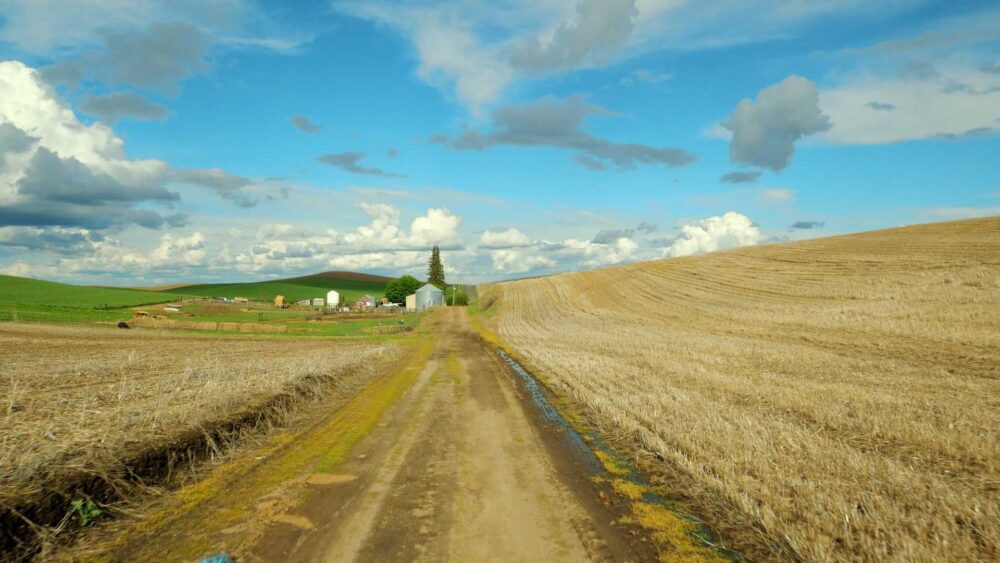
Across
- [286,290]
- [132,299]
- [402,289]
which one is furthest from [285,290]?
[132,299]

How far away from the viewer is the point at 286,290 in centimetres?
15925

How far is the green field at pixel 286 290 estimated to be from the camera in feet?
484

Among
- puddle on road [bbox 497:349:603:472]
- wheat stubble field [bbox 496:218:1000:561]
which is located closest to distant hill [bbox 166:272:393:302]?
wheat stubble field [bbox 496:218:1000:561]

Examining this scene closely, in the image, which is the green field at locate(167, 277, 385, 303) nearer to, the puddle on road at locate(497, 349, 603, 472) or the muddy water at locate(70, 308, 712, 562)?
the puddle on road at locate(497, 349, 603, 472)

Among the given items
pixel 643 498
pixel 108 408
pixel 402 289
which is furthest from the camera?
pixel 402 289

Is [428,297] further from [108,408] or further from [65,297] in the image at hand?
[108,408]

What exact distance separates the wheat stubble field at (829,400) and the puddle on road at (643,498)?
356 millimetres

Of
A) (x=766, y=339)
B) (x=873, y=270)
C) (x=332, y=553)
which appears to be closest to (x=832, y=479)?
(x=332, y=553)

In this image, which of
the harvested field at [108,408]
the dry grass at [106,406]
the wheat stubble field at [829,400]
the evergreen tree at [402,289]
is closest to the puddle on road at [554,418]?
the wheat stubble field at [829,400]

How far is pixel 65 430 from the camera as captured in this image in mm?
8281

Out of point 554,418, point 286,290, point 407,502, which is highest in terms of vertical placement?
point 286,290

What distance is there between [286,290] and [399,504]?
6539 inches

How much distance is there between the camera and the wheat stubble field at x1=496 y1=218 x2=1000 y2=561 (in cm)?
572

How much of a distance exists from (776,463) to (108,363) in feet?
70.8
